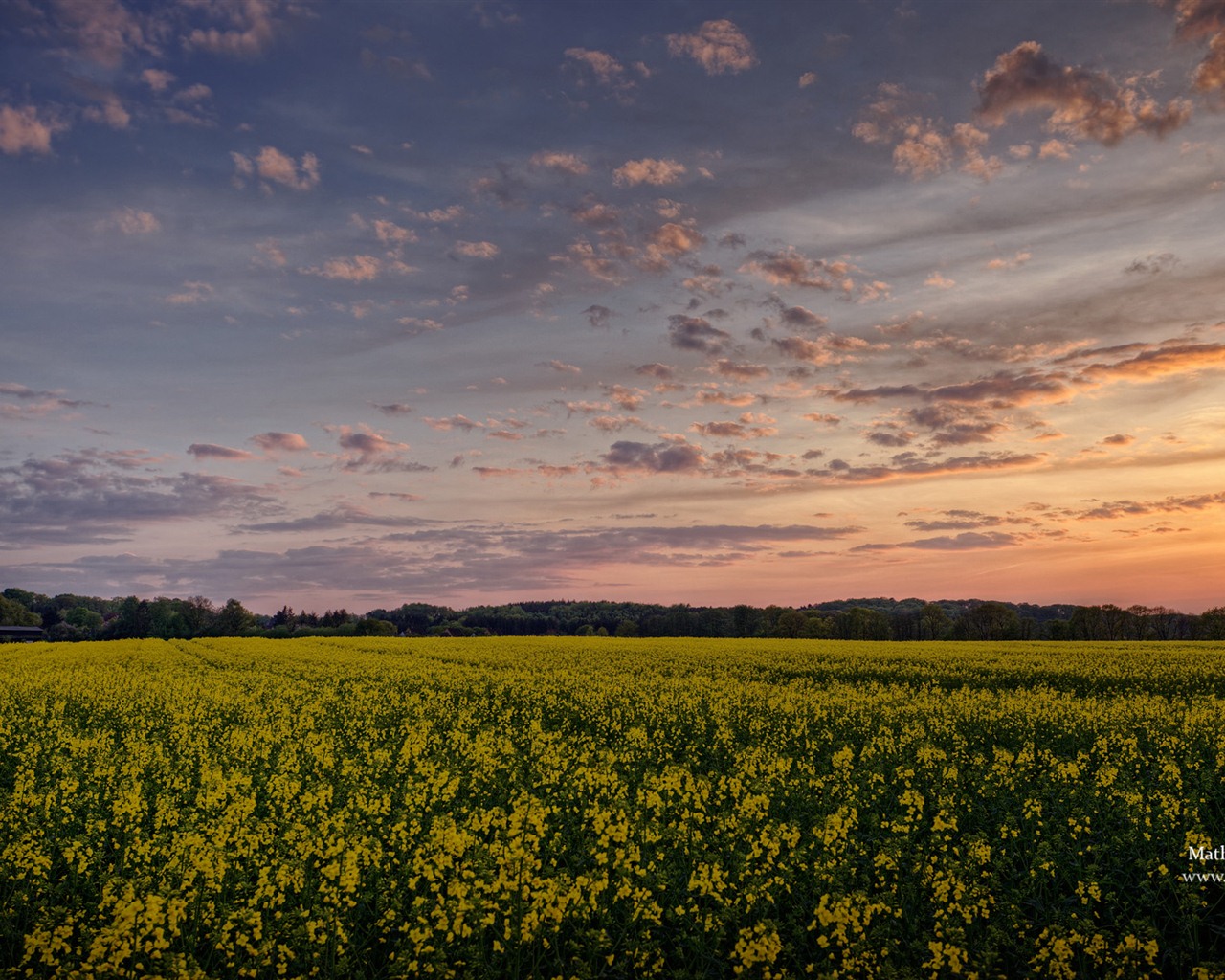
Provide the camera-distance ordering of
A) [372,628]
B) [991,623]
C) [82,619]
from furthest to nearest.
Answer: [82,619] < [991,623] < [372,628]

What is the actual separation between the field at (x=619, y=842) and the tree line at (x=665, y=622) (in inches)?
3838

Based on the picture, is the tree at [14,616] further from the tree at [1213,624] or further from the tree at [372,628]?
the tree at [1213,624]

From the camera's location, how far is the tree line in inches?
4564

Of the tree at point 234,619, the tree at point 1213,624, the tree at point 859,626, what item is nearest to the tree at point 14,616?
the tree at point 234,619

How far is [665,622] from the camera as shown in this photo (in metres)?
139

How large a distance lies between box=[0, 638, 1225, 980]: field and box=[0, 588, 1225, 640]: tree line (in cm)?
9749

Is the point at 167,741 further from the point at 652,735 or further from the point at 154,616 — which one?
the point at 154,616

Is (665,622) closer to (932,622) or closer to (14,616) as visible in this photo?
(932,622)

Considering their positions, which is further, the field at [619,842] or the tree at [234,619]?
the tree at [234,619]

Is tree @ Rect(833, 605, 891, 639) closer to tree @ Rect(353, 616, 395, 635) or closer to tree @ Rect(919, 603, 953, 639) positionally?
tree @ Rect(919, 603, 953, 639)

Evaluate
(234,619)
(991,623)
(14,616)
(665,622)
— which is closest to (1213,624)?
(991,623)

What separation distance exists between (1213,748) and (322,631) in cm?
10892

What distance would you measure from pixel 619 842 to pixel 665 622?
13118 centimetres

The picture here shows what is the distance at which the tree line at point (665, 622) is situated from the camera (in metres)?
116
